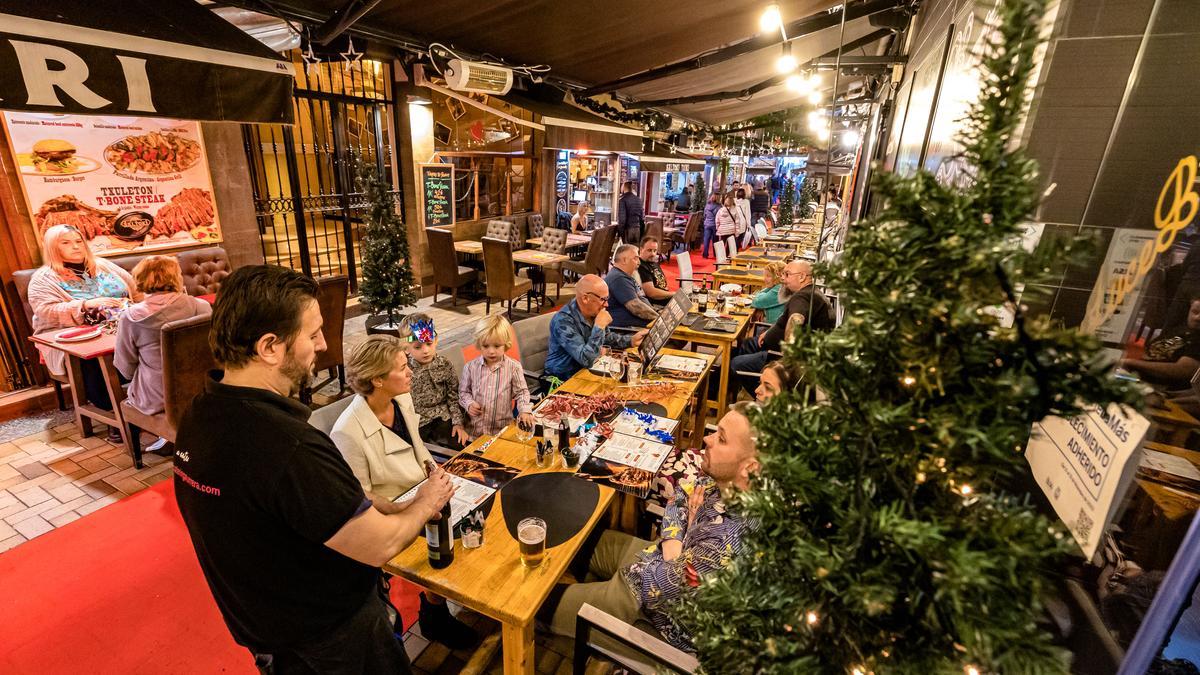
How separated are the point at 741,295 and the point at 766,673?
5.38 meters

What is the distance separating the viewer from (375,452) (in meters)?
2.18

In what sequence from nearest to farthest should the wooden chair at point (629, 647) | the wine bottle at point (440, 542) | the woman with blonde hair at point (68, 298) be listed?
1. the wooden chair at point (629, 647)
2. the wine bottle at point (440, 542)
3. the woman with blonde hair at point (68, 298)

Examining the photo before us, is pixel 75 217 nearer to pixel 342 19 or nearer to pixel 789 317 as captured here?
pixel 342 19

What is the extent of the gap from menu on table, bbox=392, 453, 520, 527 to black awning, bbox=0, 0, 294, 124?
2.74 m

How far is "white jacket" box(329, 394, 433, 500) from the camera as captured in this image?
2125 millimetres

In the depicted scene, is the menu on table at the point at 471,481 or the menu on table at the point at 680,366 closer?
the menu on table at the point at 471,481

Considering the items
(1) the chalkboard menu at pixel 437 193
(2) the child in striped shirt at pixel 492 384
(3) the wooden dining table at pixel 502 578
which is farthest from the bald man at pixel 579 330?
(1) the chalkboard menu at pixel 437 193

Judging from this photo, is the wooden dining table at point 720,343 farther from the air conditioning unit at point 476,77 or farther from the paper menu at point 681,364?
the air conditioning unit at point 476,77

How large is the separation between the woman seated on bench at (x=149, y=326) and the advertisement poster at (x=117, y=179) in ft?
6.63

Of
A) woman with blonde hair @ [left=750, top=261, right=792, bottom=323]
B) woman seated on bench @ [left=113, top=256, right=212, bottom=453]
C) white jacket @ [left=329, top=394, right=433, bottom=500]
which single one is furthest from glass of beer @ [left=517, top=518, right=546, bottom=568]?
woman with blonde hair @ [left=750, top=261, right=792, bottom=323]

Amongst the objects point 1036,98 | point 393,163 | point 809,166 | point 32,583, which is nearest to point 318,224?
point 393,163

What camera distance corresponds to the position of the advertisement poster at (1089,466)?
34.3 inches

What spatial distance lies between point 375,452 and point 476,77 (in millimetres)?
3825

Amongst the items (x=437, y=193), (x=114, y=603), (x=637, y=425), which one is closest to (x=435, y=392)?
(x=637, y=425)
